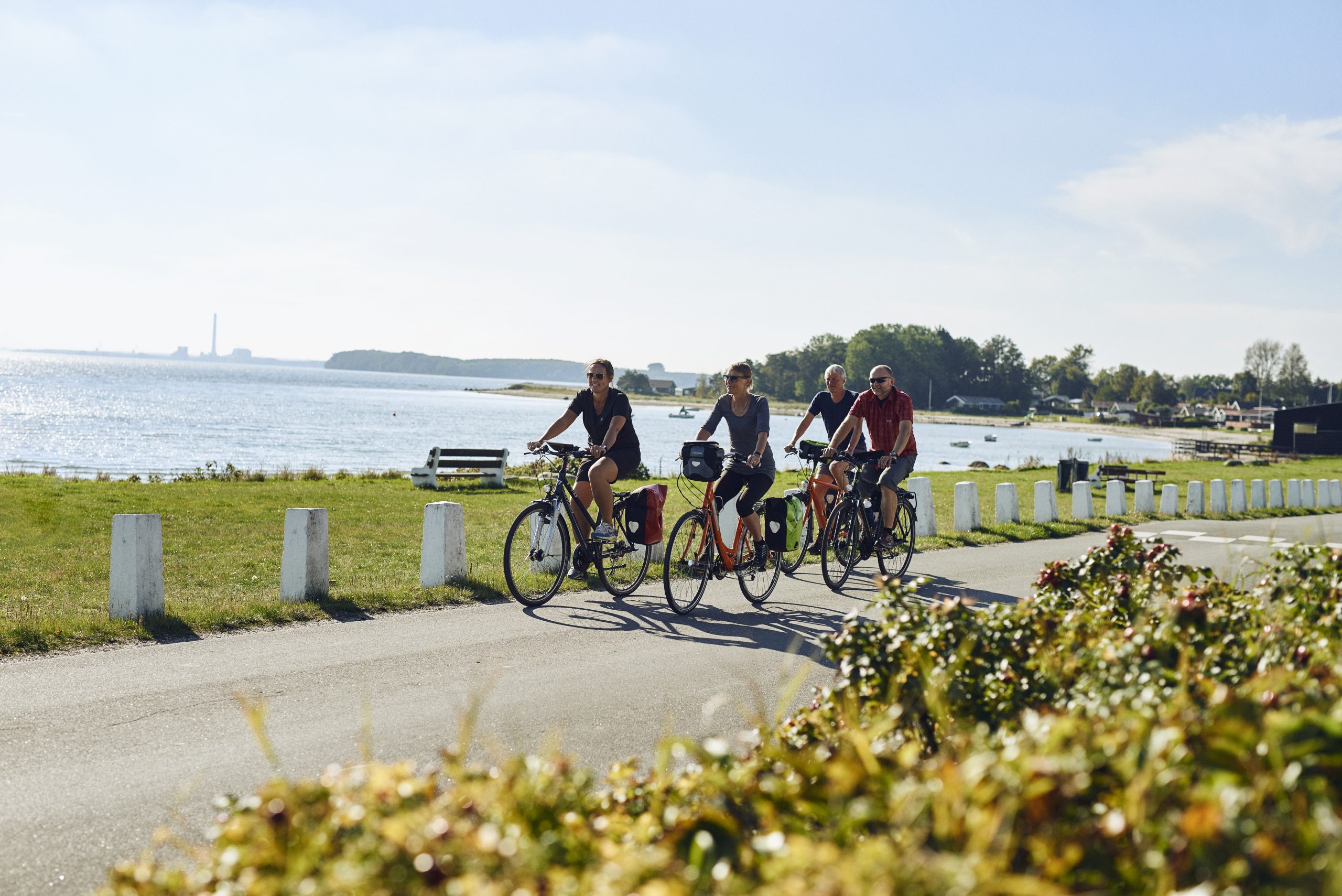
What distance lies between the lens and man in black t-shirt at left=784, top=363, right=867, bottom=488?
10.7 metres

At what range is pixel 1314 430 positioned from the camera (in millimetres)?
56906

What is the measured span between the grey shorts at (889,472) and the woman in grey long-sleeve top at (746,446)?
3.20 ft

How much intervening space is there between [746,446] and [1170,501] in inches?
560

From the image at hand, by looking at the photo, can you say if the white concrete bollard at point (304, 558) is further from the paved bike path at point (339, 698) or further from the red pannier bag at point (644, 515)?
the red pannier bag at point (644, 515)

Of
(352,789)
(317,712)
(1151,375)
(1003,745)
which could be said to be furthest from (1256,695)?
(1151,375)

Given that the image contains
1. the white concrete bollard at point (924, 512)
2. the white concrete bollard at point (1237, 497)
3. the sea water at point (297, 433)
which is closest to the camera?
the white concrete bollard at point (924, 512)

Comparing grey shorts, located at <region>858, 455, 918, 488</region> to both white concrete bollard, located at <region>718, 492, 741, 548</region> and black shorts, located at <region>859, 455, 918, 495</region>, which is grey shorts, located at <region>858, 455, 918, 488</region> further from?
white concrete bollard, located at <region>718, 492, 741, 548</region>

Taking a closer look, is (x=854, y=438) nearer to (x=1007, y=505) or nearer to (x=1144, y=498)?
(x=1007, y=505)

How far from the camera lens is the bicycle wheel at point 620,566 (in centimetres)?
927

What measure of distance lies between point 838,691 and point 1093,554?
1.97 m

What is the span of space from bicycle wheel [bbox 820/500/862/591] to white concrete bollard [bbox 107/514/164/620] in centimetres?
578

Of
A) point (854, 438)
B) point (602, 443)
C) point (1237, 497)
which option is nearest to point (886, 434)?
point (854, 438)

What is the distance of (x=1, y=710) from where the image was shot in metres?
5.39

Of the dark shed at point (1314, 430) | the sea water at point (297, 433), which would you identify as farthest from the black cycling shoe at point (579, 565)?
the dark shed at point (1314, 430)
